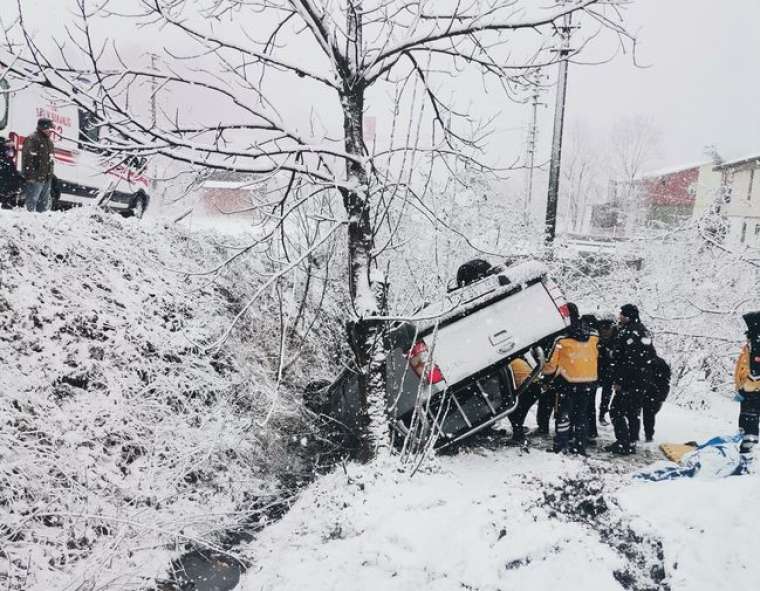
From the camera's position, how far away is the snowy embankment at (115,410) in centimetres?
419

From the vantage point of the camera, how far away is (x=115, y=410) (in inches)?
211

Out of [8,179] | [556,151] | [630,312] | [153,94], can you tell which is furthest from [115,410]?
[556,151]

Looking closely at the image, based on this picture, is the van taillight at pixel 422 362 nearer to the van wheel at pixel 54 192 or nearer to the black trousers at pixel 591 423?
the black trousers at pixel 591 423

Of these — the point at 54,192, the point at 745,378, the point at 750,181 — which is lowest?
the point at 745,378

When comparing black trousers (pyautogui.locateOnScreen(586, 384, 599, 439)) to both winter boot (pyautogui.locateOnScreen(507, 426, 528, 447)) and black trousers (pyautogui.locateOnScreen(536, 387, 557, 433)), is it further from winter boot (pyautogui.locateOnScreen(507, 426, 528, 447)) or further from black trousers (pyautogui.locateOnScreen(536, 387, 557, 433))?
winter boot (pyautogui.locateOnScreen(507, 426, 528, 447))

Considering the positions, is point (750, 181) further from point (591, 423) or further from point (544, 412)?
point (544, 412)

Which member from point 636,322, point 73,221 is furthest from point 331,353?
point 636,322

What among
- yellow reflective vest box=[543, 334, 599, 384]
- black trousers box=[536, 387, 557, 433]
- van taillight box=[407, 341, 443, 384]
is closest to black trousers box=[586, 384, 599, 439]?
black trousers box=[536, 387, 557, 433]

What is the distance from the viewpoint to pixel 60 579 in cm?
396

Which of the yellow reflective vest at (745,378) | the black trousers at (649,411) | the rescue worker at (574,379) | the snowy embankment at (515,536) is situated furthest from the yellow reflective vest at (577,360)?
the yellow reflective vest at (745,378)

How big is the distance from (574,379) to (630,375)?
2.22ft

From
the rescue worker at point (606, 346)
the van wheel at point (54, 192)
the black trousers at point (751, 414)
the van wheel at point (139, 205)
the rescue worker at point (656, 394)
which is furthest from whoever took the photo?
the van wheel at point (139, 205)

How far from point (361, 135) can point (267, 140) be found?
989mm

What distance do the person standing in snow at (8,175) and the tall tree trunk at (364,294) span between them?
505 cm
